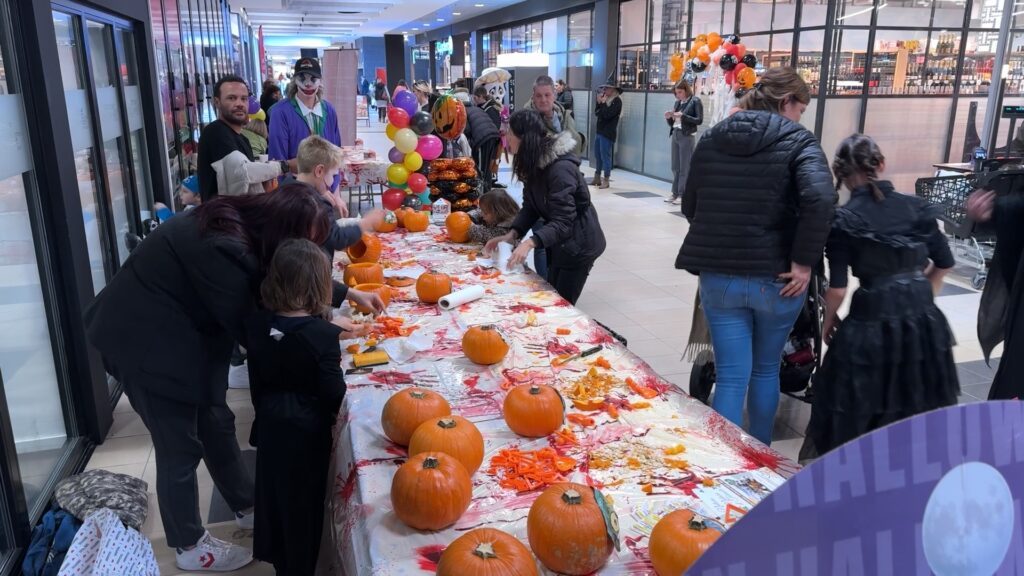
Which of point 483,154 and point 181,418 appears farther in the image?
point 483,154

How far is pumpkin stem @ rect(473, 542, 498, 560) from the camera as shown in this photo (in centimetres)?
130

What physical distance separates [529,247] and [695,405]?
1.33m

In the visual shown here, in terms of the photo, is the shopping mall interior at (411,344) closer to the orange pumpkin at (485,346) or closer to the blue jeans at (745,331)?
the orange pumpkin at (485,346)

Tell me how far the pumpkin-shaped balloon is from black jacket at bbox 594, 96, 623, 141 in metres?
5.79

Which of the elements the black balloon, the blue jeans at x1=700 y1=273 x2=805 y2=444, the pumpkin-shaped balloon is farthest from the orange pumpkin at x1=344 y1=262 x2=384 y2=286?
the pumpkin-shaped balloon

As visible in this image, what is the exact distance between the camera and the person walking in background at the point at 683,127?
9.53 m

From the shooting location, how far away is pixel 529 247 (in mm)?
3211

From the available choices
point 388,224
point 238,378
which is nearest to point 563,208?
point 388,224

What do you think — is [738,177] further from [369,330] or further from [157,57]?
[157,57]

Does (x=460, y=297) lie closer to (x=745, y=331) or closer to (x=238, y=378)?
(x=745, y=331)

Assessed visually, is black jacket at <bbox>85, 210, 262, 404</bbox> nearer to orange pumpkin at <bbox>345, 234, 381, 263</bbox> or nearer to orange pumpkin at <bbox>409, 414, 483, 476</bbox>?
orange pumpkin at <bbox>409, 414, 483, 476</bbox>

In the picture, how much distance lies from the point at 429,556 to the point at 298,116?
4462 millimetres

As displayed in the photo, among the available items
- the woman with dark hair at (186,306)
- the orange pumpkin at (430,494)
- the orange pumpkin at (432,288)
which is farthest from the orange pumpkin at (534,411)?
the orange pumpkin at (432,288)

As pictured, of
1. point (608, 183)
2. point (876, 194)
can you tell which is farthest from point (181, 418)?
point (608, 183)
